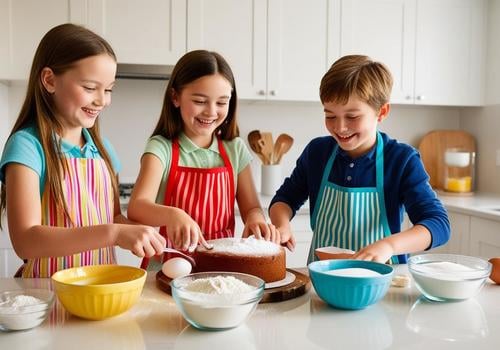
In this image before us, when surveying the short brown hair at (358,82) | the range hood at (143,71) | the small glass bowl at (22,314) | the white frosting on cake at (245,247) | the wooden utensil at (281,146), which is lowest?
the small glass bowl at (22,314)

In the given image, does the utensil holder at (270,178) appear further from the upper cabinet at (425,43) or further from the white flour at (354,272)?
the white flour at (354,272)

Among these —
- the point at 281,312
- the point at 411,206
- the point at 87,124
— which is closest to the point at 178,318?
the point at 281,312

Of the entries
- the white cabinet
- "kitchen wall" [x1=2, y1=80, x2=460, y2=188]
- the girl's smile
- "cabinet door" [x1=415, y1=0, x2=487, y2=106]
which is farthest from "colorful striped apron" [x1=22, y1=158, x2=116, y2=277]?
"cabinet door" [x1=415, y1=0, x2=487, y2=106]

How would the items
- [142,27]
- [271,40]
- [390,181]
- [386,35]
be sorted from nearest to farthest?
[390,181]
[142,27]
[271,40]
[386,35]

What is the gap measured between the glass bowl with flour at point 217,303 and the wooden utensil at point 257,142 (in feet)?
6.91

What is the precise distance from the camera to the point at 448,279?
3.01ft

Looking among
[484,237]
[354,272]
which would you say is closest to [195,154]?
[354,272]

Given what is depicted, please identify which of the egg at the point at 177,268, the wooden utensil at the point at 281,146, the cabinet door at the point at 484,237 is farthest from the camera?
the wooden utensil at the point at 281,146

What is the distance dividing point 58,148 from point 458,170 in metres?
2.51

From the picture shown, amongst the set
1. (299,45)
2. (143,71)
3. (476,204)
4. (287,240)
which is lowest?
(476,204)

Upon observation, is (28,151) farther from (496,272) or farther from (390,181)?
(496,272)

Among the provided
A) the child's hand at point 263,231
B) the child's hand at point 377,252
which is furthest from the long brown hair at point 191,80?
the child's hand at point 377,252

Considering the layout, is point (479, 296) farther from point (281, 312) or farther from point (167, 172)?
point (167, 172)

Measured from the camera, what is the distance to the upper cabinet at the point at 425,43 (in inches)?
111
